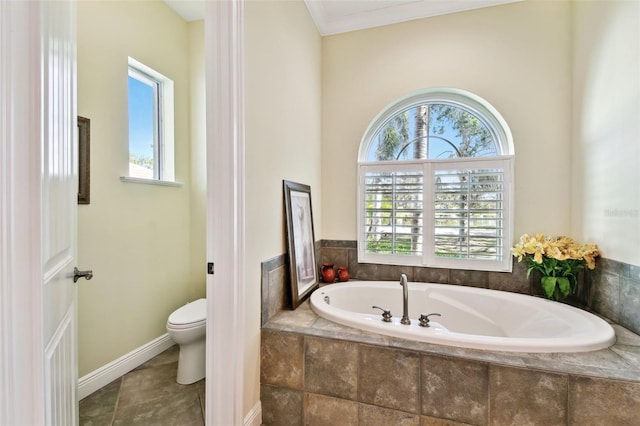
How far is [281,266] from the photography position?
182 cm

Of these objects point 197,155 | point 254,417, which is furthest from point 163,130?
point 254,417

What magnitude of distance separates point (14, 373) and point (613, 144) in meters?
2.75

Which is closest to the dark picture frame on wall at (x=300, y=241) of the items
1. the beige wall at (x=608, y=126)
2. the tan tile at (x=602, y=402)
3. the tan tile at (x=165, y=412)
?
the tan tile at (x=165, y=412)

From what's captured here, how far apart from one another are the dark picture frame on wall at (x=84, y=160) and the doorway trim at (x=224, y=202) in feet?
3.30

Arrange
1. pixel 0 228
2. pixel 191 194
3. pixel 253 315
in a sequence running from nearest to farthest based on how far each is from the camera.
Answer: pixel 0 228
pixel 253 315
pixel 191 194

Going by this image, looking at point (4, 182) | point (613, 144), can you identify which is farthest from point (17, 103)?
point (613, 144)

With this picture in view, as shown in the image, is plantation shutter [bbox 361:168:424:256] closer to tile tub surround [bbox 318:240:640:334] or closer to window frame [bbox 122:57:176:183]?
tile tub surround [bbox 318:240:640:334]

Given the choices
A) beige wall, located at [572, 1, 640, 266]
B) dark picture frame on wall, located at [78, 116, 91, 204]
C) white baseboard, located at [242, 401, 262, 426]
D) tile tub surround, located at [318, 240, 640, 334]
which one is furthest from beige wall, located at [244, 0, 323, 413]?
beige wall, located at [572, 1, 640, 266]

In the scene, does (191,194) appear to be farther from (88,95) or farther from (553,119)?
(553,119)

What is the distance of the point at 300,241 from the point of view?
2.05 metres

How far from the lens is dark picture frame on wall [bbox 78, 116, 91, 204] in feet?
5.65

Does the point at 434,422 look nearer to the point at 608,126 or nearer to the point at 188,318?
the point at 188,318

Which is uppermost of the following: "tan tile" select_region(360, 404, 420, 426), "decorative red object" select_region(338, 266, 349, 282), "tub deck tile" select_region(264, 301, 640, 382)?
"decorative red object" select_region(338, 266, 349, 282)

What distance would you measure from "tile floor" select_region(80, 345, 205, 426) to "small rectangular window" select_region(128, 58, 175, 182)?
1463 mm
